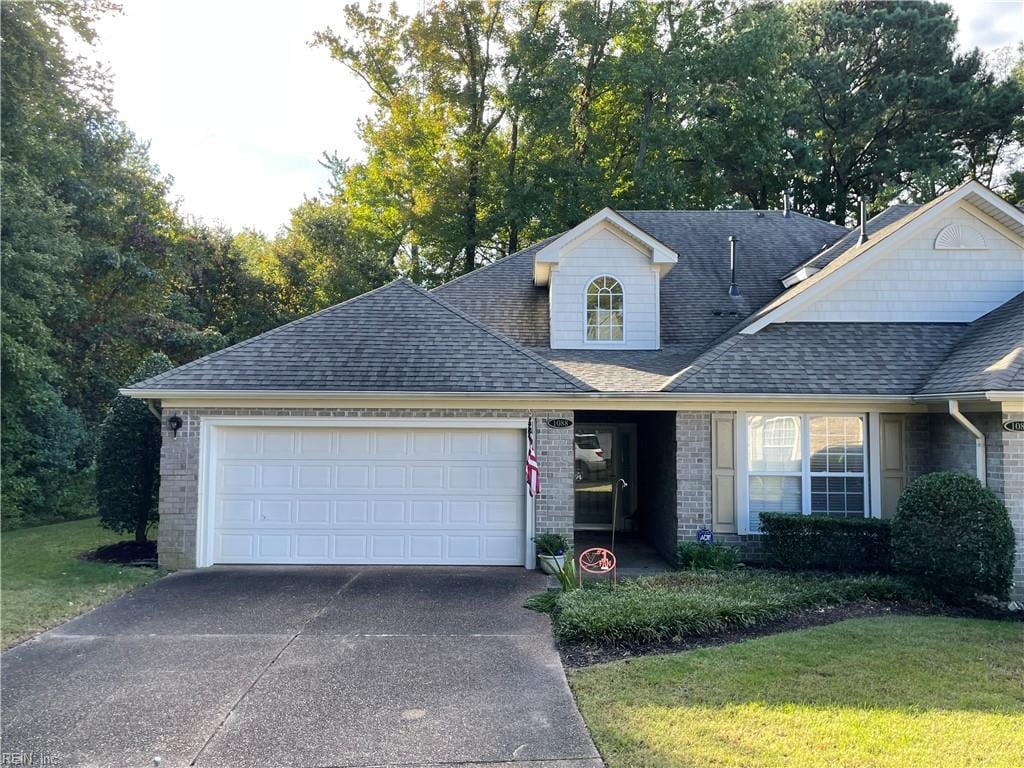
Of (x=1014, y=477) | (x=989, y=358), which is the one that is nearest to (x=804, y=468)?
(x=1014, y=477)

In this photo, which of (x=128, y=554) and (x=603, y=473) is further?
(x=603, y=473)

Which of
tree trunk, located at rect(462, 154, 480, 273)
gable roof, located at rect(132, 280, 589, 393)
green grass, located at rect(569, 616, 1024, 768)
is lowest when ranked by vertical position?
green grass, located at rect(569, 616, 1024, 768)

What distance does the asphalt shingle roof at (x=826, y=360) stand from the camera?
30.6 feet

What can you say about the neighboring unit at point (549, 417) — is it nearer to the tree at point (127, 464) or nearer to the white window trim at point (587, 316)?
the tree at point (127, 464)

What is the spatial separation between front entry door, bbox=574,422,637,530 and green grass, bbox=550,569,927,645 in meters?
4.55

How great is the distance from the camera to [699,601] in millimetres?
6922

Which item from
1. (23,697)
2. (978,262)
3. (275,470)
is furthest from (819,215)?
(23,697)

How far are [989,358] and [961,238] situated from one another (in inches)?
113

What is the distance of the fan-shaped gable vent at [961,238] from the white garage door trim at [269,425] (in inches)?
308

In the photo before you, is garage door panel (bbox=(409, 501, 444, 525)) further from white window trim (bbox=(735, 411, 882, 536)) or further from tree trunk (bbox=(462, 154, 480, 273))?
tree trunk (bbox=(462, 154, 480, 273))

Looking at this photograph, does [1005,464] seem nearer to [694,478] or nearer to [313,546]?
[694,478]

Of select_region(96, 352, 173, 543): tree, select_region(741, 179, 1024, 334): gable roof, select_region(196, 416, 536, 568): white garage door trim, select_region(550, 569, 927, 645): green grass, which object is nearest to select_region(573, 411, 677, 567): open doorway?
select_region(741, 179, 1024, 334): gable roof

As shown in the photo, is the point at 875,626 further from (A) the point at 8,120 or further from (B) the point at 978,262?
Result: (A) the point at 8,120

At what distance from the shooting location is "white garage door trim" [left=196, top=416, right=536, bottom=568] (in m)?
9.29
